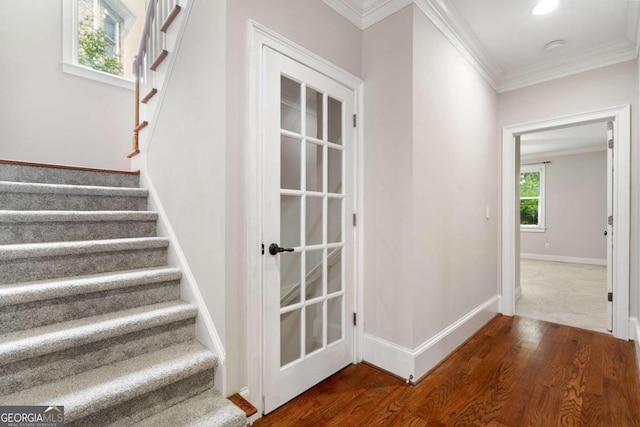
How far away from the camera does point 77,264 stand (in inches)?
67.6

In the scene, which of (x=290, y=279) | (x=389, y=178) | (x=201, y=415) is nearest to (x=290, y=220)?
(x=290, y=279)

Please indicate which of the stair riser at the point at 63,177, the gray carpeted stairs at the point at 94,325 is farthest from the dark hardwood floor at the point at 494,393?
the stair riser at the point at 63,177

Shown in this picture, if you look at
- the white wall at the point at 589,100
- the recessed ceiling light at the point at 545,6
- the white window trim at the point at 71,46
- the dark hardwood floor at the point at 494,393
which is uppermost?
the white window trim at the point at 71,46

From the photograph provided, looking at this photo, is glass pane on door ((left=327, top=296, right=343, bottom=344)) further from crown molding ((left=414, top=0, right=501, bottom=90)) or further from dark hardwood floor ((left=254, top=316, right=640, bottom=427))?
crown molding ((left=414, top=0, right=501, bottom=90))

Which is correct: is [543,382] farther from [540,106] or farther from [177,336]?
[540,106]

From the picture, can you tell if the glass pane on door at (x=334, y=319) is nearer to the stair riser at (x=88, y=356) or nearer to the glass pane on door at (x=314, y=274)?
the glass pane on door at (x=314, y=274)

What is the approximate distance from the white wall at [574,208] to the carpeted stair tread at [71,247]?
316 inches

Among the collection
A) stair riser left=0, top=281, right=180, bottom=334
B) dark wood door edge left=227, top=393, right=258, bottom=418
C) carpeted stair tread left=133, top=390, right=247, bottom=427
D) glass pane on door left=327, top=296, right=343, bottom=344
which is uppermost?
stair riser left=0, top=281, right=180, bottom=334

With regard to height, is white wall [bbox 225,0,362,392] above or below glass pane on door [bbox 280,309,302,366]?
above

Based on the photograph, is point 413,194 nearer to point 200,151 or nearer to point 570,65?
point 200,151

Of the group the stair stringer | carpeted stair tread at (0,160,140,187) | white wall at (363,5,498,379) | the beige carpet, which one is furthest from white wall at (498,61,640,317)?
carpeted stair tread at (0,160,140,187)

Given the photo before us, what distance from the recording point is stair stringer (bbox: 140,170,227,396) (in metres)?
1.53

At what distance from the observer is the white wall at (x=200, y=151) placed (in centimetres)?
155

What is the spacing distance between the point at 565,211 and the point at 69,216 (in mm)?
8631
